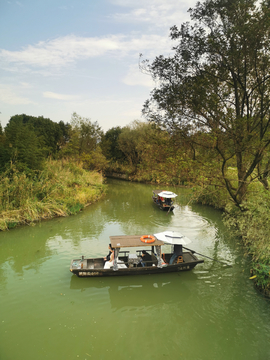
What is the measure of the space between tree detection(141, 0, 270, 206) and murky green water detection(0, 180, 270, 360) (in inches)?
185

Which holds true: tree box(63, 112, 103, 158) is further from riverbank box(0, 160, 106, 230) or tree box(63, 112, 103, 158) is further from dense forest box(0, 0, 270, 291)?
dense forest box(0, 0, 270, 291)

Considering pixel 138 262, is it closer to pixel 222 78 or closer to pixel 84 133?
pixel 222 78

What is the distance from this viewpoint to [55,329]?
21.6ft

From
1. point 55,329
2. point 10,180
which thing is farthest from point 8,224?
point 55,329

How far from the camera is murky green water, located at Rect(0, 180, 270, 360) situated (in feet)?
19.6

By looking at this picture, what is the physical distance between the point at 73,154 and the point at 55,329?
3186 cm

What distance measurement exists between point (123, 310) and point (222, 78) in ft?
33.7

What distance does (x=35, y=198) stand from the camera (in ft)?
53.3

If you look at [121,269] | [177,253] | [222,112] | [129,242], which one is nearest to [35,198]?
[129,242]

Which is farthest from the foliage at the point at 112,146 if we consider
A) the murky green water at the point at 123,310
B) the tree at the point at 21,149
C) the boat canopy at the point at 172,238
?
the boat canopy at the point at 172,238

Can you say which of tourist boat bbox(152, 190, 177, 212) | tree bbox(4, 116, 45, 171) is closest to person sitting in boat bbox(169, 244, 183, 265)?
tourist boat bbox(152, 190, 177, 212)

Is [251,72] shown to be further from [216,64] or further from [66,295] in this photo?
[66,295]

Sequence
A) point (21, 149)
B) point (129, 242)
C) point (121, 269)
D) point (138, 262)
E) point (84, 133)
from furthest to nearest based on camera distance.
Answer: point (84, 133), point (21, 149), point (138, 262), point (129, 242), point (121, 269)

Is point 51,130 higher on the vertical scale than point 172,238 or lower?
higher
